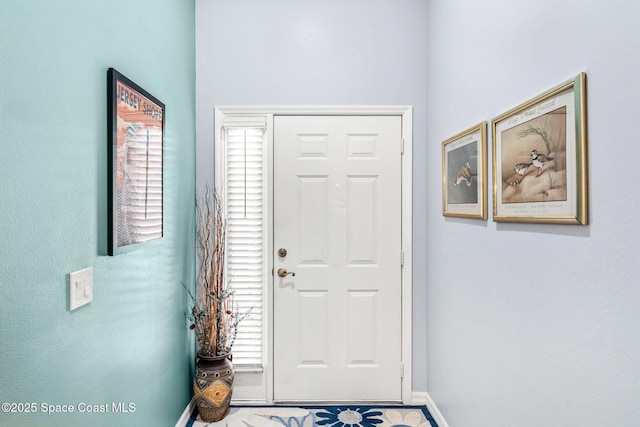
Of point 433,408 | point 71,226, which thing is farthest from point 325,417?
point 71,226

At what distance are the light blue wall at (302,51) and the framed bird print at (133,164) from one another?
82cm

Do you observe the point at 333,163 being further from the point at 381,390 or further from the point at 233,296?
the point at 381,390

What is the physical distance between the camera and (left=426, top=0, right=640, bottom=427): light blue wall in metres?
1.05

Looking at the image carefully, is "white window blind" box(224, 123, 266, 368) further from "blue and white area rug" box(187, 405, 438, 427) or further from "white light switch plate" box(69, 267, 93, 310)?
"white light switch plate" box(69, 267, 93, 310)

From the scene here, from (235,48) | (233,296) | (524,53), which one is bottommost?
(233,296)

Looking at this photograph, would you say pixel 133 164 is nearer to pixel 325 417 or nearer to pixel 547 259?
pixel 547 259

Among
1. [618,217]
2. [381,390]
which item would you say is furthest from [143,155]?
[381,390]

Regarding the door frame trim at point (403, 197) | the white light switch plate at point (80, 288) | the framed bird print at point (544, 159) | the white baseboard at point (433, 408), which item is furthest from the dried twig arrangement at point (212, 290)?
the framed bird print at point (544, 159)

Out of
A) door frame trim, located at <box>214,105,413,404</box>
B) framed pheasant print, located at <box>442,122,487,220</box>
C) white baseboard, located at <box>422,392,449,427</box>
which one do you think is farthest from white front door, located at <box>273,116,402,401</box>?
framed pheasant print, located at <box>442,122,487,220</box>

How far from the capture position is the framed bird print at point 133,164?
1.53m

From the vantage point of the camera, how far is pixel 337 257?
2799mm

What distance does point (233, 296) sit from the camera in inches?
111

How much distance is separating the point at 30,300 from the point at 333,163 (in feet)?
6.51

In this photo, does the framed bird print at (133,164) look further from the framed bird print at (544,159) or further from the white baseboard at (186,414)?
the framed bird print at (544,159)
